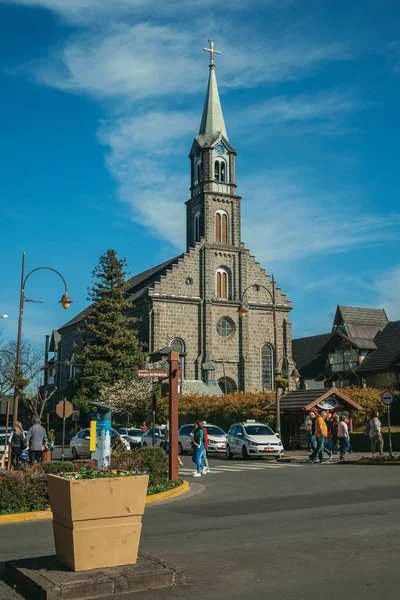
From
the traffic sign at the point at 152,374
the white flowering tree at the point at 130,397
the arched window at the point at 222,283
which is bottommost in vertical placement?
the traffic sign at the point at 152,374

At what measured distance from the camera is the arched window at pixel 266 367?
59.5 m

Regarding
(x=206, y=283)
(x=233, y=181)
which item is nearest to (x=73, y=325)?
(x=206, y=283)

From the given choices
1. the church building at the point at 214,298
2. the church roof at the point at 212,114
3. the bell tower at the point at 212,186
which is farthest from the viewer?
the church roof at the point at 212,114

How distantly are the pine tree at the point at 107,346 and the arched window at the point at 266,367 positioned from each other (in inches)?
492

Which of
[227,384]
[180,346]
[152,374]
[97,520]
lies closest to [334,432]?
[152,374]

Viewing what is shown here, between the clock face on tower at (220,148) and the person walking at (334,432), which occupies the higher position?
the clock face on tower at (220,148)

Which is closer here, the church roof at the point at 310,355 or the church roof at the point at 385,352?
the church roof at the point at 385,352

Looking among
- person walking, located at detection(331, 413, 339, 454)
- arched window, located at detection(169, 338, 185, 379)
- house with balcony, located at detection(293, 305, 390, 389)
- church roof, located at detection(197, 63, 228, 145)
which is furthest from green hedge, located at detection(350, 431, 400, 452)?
church roof, located at detection(197, 63, 228, 145)

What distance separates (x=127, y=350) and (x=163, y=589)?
47.0 m

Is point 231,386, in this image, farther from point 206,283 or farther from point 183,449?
point 183,449

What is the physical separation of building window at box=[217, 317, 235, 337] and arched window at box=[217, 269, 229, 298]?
88.6 inches

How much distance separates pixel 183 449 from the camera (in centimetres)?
3158

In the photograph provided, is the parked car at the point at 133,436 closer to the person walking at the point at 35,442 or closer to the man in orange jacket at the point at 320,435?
the man in orange jacket at the point at 320,435

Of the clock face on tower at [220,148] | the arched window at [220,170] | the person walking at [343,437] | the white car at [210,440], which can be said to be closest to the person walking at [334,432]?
the person walking at [343,437]
